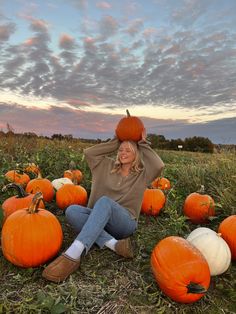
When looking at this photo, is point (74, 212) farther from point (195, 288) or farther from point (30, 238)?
point (195, 288)

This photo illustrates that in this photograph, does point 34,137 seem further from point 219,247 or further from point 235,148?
point 219,247

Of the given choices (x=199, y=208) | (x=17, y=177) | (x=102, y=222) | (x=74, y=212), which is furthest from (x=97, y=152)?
(x=17, y=177)

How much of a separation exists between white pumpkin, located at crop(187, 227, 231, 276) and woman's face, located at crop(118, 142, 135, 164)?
3.46 ft

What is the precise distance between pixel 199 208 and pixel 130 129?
1.42 meters

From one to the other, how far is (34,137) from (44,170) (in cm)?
368

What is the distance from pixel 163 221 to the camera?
4.50 meters

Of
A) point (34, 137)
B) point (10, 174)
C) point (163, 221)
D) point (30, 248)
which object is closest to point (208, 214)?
point (163, 221)

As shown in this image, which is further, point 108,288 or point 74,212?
point 74,212

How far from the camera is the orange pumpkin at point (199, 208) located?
4.45 meters

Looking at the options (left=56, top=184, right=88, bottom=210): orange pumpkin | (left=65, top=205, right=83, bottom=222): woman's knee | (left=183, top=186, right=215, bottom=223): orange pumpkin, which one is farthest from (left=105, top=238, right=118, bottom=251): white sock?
(left=183, top=186, right=215, bottom=223): orange pumpkin

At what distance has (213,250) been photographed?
3.17 meters

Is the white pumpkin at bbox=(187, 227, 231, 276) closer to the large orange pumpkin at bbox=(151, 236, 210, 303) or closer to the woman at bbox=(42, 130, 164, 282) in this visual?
the large orange pumpkin at bbox=(151, 236, 210, 303)

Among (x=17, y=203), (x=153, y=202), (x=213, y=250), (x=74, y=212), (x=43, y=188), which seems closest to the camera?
(x=213, y=250)

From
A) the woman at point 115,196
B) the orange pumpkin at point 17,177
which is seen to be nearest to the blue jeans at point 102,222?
the woman at point 115,196
